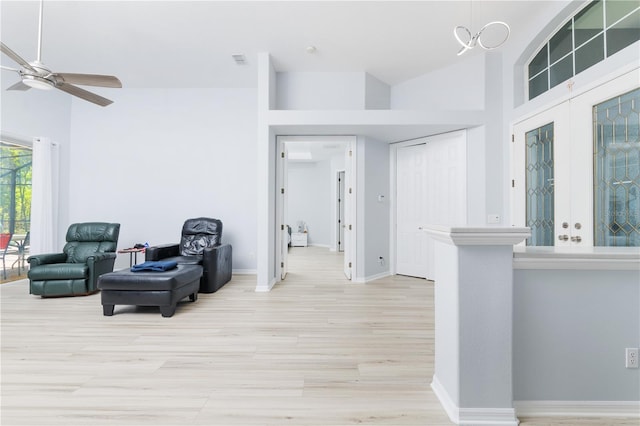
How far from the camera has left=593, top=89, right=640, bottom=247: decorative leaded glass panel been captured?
244cm

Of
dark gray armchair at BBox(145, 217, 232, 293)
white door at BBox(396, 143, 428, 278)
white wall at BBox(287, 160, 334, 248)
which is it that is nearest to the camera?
dark gray armchair at BBox(145, 217, 232, 293)

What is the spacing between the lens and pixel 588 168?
281cm

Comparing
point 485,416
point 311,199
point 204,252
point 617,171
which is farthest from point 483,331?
point 311,199

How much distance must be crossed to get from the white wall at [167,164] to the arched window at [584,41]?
4.20 metres

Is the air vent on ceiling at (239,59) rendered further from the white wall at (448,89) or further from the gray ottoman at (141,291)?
the gray ottoman at (141,291)

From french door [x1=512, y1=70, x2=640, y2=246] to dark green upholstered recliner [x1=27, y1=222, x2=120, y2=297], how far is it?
5.53 meters

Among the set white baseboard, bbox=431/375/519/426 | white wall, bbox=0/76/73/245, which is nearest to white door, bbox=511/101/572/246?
white baseboard, bbox=431/375/519/426

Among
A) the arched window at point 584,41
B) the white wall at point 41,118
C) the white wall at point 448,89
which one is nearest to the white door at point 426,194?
the white wall at point 448,89

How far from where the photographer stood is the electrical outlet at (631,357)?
161 cm

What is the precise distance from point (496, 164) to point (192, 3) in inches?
167

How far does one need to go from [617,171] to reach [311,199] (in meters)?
8.03

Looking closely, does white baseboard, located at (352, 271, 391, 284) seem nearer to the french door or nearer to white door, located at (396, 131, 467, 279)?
white door, located at (396, 131, 467, 279)

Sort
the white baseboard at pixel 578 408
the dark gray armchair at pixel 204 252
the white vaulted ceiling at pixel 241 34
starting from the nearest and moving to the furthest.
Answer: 1. the white baseboard at pixel 578 408
2. the white vaulted ceiling at pixel 241 34
3. the dark gray armchair at pixel 204 252

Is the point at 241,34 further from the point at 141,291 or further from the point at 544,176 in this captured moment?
the point at 544,176
